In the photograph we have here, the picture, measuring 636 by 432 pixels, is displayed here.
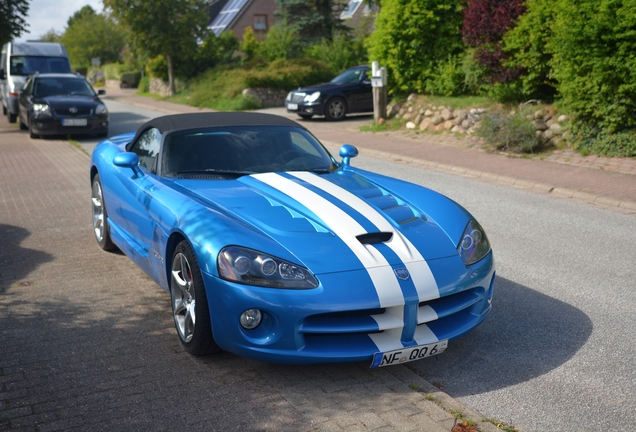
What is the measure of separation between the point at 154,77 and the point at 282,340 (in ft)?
118

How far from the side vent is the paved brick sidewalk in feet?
2.53

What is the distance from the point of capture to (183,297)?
→ 14.8 ft

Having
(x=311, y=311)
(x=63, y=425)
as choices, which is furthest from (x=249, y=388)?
(x=63, y=425)

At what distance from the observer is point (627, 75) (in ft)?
39.4

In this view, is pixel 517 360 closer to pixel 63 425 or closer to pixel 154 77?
pixel 63 425

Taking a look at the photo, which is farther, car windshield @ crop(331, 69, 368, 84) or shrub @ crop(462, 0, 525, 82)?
car windshield @ crop(331, 69, 368, 84)

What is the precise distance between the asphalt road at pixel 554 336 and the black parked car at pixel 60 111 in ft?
40.5

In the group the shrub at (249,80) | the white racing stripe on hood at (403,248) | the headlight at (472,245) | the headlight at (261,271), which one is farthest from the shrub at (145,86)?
the headlight at (261,271)

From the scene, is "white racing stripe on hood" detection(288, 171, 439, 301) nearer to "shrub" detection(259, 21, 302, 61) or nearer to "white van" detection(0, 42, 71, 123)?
"white van" detection(0, 42, 71, 123)

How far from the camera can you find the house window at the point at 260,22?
5588cm

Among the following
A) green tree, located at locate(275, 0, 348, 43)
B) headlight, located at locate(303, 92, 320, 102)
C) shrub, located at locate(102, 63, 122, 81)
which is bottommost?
headlight, located at locate(303, 92, 320, 102)

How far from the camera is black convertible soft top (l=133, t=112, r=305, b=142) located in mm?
5688

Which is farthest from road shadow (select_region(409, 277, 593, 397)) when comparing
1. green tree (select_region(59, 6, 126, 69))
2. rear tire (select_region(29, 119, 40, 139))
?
green tree (select_region(59, 6, 126, 69))

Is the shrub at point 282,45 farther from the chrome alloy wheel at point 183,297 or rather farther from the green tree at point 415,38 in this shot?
the chrome alloy wheel at point 183,297
